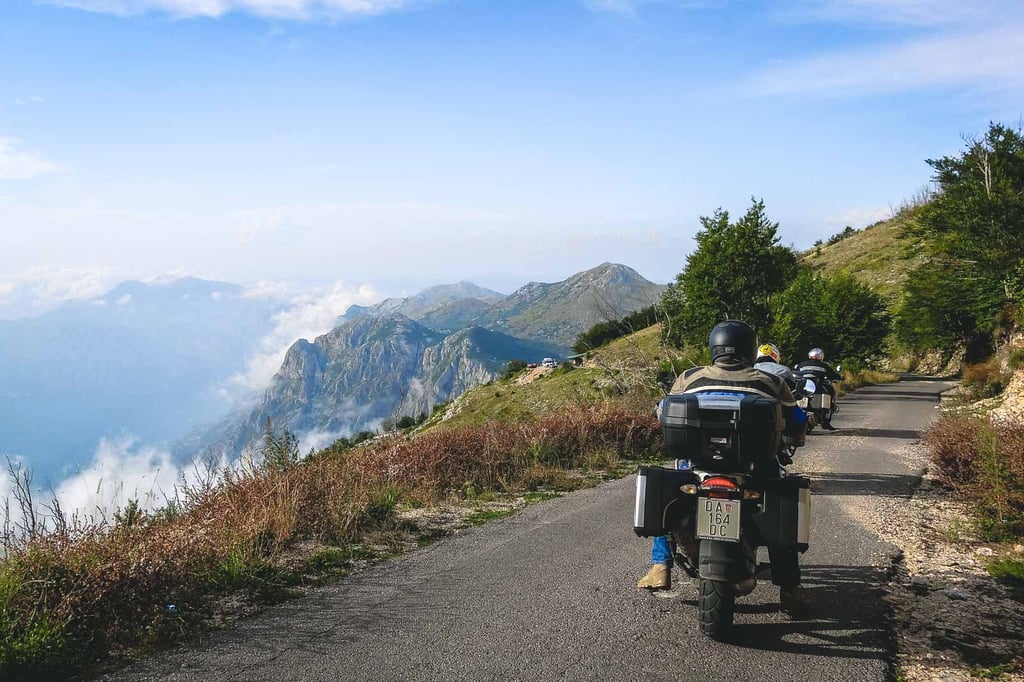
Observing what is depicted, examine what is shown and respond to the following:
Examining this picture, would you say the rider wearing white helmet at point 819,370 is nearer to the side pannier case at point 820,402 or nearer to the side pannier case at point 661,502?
the side pannier case at point 820,402

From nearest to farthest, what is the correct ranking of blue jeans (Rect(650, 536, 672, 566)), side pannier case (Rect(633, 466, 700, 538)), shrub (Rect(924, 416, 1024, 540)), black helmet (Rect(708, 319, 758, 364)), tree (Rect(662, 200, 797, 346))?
1. side pannier case (Rect(633, 466, 700, 538))
2. black helmet (Rect(708, 319, 758, 364))
3. blue jeans (Rect(650, 536, 672, 566))
4. shrub (Rect(924, 416, 1024, 540))
5. tree (Rect(662, 200, 797, 346))

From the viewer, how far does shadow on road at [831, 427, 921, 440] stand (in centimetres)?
1639

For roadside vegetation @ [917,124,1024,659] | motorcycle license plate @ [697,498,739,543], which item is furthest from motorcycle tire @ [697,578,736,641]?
roadside vegetation @ [917,124,1024,659]

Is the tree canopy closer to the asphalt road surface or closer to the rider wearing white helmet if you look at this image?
the rider wearing white helmet

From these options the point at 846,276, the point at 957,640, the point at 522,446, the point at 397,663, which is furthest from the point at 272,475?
the point at 846,276

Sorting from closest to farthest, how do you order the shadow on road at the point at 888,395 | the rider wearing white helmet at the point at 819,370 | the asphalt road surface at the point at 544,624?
the asphalt road surface at the point at 544,624 < the rider wearing white helmet at the point at 819,370 < the shadow on road at the point at 888,395

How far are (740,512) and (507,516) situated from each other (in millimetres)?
4333

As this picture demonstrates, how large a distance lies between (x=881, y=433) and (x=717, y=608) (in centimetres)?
1475

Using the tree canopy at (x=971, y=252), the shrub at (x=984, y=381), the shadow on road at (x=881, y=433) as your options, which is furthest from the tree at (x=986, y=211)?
the shadow on road at (x=881, y=433)

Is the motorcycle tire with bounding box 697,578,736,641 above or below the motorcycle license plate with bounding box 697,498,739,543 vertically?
below

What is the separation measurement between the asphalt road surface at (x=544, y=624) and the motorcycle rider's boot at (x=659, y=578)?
0.25 feet

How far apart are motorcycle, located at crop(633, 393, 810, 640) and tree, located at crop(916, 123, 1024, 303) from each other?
3537 centimetres

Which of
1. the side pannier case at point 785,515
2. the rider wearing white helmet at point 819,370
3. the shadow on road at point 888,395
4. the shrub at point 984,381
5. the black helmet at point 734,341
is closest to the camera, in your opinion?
the side pannier case at point 785,515

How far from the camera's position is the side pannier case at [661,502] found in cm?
471
